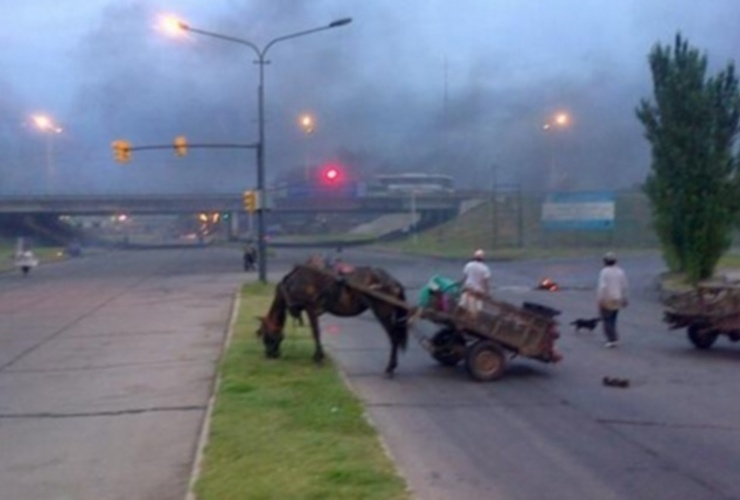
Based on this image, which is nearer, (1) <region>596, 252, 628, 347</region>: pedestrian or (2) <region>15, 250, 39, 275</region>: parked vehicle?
(1) <region>596, 252, 628, 347</region>: pedestrian

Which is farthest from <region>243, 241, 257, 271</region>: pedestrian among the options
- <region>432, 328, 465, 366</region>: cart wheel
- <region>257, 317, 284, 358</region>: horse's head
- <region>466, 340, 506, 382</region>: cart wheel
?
<region>466, 340, 506, 382</region>: cart wheel

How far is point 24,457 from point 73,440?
0.93 meters

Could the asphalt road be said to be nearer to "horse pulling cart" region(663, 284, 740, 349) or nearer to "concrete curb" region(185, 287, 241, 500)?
"concrete curb" region(185, 287, 241, 500)

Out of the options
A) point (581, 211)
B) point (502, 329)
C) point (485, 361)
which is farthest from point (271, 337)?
point (581, 211)

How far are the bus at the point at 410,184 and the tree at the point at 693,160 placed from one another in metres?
53.4

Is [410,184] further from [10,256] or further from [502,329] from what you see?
[502,329]

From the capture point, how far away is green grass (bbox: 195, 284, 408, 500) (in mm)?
9469

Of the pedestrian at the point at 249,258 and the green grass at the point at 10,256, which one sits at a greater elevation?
the pedestrian at the point at 249,258

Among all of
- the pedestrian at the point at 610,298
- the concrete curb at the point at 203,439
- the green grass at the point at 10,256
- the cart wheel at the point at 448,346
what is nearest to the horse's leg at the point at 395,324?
the cart wheel at the point at 448,346

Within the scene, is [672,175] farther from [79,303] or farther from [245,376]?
[245,376]

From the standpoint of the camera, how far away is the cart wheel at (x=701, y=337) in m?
20.9

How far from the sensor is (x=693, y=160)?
40719mm

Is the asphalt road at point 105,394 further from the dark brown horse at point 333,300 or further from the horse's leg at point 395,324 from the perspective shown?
the horse's leg at point 395,324

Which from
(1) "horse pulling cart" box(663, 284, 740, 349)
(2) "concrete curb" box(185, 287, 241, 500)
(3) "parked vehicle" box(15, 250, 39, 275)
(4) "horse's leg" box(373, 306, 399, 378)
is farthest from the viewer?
(3) "parked vehicle" box(15, 250, 39, 275)
